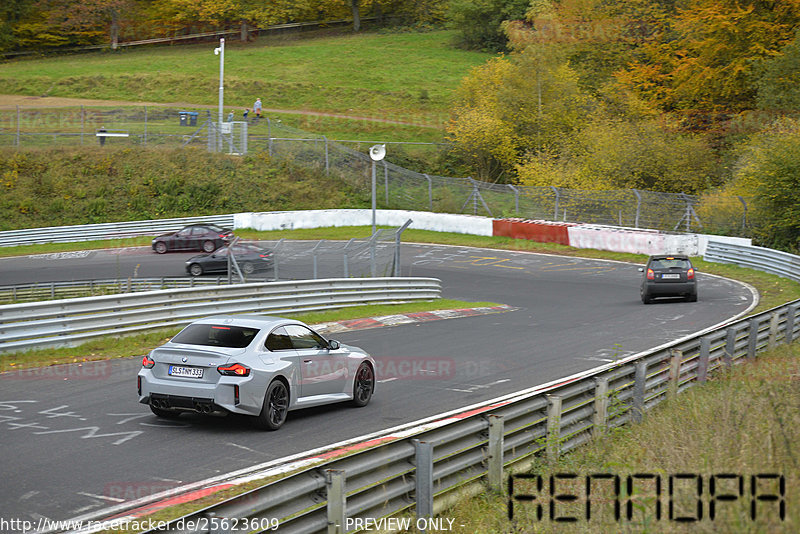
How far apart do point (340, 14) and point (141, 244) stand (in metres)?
77.4

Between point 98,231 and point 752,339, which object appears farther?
point 98,231

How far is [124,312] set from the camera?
17.8m

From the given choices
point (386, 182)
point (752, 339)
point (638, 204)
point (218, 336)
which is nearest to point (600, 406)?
point (218, 336)

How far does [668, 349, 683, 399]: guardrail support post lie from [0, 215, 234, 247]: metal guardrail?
34.7 meters

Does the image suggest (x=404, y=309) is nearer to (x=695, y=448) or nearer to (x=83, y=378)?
(x=83, y=378)

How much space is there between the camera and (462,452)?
25.1 ft

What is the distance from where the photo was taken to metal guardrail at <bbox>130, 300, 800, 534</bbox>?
5.82 metres

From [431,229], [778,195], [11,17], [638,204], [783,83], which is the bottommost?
[431,229]

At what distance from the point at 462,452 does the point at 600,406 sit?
2826mm

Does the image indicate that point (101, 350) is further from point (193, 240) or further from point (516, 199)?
point (516, 199)

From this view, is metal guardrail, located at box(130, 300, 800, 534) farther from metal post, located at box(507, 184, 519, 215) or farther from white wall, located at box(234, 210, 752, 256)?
metal post, located at box(507, 184, 519, 215)

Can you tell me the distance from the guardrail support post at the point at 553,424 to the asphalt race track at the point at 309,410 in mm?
2852

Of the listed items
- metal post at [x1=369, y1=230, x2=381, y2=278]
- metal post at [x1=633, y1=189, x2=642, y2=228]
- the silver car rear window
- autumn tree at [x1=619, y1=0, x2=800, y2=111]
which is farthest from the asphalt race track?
autumn tree at [x1=619, y1=0, x2=800, y2=111]

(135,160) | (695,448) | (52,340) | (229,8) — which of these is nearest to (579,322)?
(52,340)
